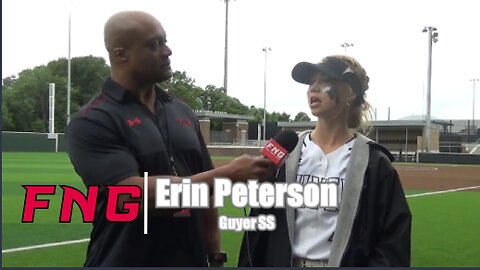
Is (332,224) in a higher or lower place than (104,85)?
lower

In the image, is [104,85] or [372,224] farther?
[372,224]

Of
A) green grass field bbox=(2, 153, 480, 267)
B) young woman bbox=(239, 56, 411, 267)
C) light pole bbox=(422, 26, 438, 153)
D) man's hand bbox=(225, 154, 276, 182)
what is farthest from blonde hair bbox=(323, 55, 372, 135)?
light pole bbox=(422, 26, 438, 153)

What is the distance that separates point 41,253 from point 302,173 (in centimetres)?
517

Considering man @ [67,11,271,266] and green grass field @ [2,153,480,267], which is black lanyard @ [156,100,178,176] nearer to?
man @ [67,11,271,266]

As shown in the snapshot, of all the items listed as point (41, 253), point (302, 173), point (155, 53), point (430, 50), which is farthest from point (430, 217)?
point (430, 50)

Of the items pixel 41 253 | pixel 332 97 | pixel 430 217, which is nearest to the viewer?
pixel 332 97

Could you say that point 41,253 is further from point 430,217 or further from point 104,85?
point 430,217

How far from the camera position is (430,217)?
11.5 metres

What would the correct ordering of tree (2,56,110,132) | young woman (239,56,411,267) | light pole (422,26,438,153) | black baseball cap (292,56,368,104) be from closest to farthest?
young woman (239,56,411,267)
black baseball cap (292,56,368,104)
light pole (422,26,438,153)
tree (2,56,110,132)

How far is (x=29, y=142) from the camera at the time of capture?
156ft

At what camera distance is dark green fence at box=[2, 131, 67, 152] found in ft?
149

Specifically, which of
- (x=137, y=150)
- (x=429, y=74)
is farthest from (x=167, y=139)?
(x=429, y=74)

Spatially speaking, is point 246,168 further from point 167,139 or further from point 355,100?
point 355,100

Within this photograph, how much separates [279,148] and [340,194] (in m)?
0.41
